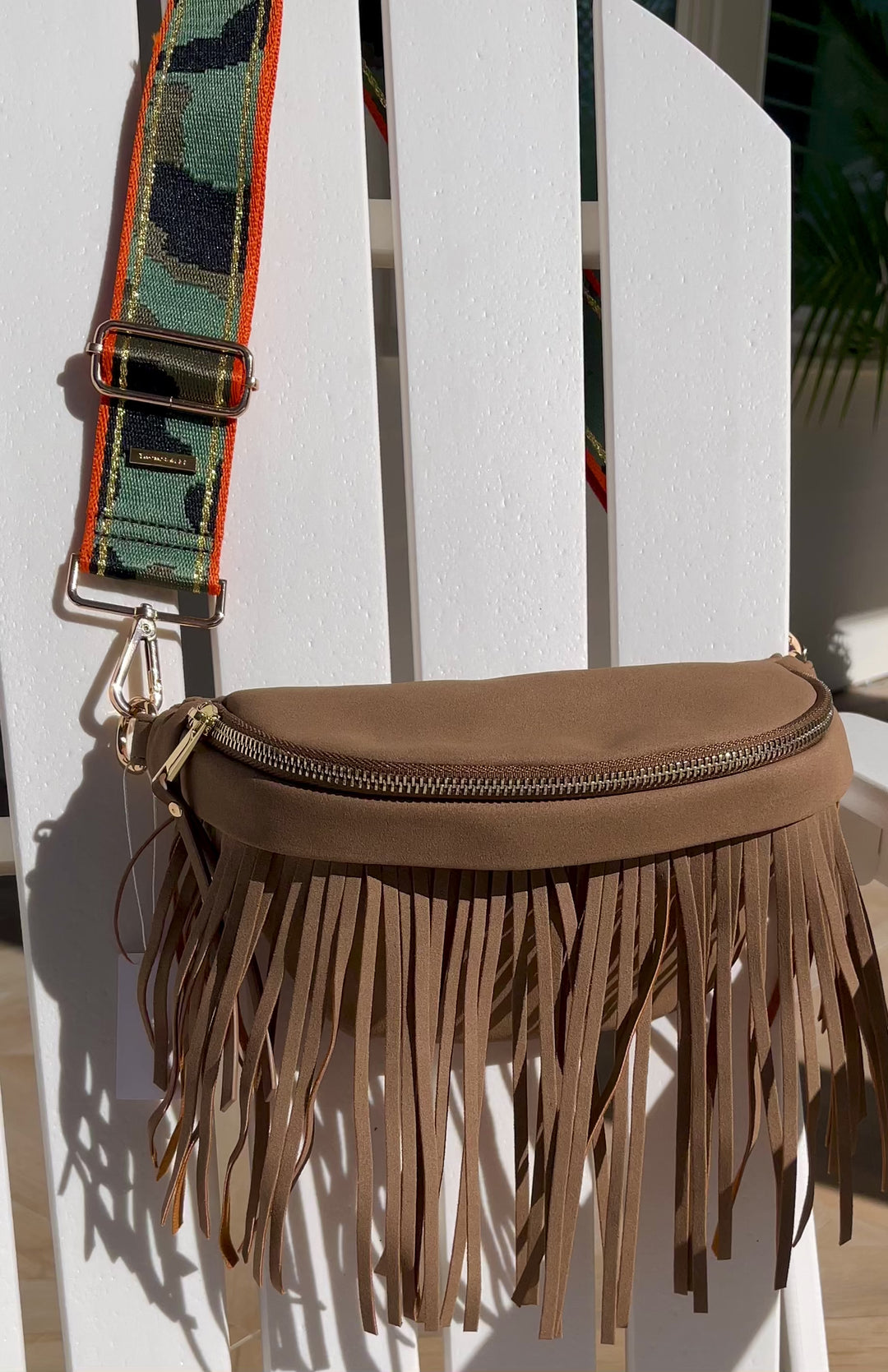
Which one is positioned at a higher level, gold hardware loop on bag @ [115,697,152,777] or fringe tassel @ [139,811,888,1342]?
gold hardware loop on bag @ [115,697,152,777]

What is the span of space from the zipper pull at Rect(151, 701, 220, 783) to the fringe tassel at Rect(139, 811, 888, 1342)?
0.14 ft

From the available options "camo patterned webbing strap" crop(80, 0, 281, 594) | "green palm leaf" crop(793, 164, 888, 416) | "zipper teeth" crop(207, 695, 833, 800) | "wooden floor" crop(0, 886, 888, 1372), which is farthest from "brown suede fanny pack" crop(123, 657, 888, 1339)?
"green palm leaf" crop(793, 164, 888, 416)

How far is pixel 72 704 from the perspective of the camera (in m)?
0.54

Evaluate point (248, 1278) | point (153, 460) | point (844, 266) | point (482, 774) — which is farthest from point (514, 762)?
point (844, 266)

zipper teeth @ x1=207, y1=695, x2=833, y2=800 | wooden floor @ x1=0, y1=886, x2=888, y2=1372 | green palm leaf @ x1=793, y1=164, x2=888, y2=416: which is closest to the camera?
zipper teeth @ x1=207, y1=695, x2=833, y2=800

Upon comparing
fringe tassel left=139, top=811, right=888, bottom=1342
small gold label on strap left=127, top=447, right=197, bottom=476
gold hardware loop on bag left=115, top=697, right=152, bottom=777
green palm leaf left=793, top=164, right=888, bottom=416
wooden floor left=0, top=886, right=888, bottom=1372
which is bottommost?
wooden floor left=0, top=886, right=888, bottom=1372

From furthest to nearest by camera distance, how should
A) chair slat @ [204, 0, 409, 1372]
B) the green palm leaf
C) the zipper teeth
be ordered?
the green palm leaf < chair slat @ [204, 0, 409, 1372] < the zipper teeth

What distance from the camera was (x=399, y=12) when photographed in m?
0.54

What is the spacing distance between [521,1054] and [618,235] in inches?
17.1

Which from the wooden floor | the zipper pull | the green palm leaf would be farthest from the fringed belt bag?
the green palm leaf

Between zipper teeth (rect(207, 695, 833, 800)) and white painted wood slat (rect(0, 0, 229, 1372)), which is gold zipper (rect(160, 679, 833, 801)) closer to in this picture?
zipper teeth (rect(207, 695, 833, 800))

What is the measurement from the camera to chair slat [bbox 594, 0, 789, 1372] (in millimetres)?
584

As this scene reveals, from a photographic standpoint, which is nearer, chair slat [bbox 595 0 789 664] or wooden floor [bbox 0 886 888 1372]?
chair slat [bbox 595 0 789 664]

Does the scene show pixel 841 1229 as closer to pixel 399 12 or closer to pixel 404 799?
pixel 404 799
